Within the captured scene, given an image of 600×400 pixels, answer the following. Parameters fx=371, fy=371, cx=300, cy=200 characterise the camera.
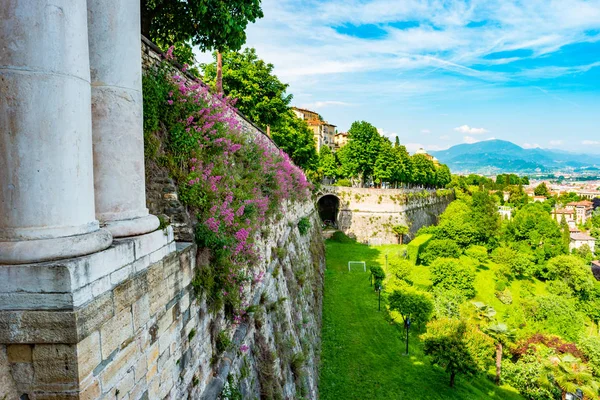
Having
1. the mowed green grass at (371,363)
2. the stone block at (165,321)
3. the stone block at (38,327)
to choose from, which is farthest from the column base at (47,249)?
the mowed green grass at (371,363)

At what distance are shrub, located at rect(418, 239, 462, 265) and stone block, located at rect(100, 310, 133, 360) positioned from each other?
107ft

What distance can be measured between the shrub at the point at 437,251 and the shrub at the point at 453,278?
14.9ft

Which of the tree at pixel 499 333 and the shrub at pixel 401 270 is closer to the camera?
the tree at pixel 499 333

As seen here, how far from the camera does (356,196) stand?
40688 mm

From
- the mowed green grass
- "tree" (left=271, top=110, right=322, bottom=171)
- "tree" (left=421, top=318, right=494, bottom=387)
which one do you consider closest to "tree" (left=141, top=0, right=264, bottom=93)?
the mowed green grass

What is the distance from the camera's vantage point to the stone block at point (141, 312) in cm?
345

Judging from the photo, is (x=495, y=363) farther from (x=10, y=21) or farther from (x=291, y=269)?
(x=10, y=21)

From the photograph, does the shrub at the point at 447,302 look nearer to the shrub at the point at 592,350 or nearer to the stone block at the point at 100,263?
the shrub at the point at 592,350

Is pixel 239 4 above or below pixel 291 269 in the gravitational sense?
above

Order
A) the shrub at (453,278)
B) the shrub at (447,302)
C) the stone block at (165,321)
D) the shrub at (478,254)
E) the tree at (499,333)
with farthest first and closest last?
the shrub at (478,254)
the shrub at (453,278)
the shrub at (447,302)
the tree at (499,333)
the stone block at (165,321)

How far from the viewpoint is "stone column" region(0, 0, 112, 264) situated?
2.68m

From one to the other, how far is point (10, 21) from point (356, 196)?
38925mm

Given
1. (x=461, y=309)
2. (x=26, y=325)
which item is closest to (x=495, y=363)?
(x=461, y=309)

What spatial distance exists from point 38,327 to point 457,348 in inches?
663
